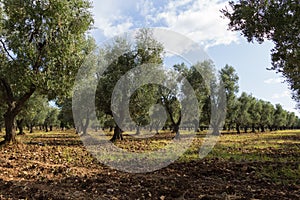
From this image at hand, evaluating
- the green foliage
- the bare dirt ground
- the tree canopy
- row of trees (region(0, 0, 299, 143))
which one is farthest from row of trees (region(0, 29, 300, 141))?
the green foliage

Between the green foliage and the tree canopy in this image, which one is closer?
the green foliage

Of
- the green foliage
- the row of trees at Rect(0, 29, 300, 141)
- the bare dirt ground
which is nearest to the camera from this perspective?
the bare dirt ground

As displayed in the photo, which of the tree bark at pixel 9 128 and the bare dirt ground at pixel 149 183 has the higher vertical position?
the tree bark at pixel 9 128

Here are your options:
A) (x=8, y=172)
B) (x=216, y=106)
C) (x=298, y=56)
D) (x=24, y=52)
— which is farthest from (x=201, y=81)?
(x=8, y=172)

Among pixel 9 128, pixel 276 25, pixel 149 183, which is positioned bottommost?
pixel 149 183

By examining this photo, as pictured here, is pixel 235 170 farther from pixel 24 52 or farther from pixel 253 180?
pixel 24 52

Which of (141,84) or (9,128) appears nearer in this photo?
(9,128)

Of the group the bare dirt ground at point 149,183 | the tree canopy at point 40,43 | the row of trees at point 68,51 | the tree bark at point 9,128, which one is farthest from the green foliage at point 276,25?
the tree bark at point 9,128

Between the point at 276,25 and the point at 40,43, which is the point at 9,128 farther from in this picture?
the point at 276,25

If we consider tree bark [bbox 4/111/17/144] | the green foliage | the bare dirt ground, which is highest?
the green foliage

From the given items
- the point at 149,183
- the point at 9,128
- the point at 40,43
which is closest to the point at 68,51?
the point at 40,43

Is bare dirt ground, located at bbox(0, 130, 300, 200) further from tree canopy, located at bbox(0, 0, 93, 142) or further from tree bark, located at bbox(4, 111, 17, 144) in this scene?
tree bark, located at bbox(4, 111, 17, 144)

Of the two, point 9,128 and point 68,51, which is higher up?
point 68,51

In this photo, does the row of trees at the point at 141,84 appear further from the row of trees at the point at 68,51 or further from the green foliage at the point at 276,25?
the green foliage at the point at 276,25
